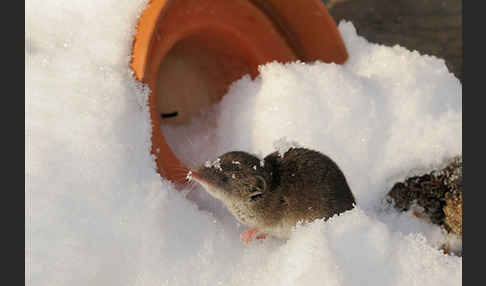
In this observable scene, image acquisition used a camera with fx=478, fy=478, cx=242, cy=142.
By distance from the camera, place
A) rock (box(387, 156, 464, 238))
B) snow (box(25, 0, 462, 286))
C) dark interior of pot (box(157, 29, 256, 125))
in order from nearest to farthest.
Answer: snow (box(25, 0, 462, 286)), rock (box(387, 156, 464, 238)), dark interior of pot (box(157, 29, 256, 125))

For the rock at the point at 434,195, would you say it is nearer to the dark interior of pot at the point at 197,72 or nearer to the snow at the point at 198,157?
the snow at the point at 198,157

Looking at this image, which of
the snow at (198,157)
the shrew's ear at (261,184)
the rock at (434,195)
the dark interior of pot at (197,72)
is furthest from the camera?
the dark interior of pot at (197,72)

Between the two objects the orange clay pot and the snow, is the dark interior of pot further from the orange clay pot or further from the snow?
the snow

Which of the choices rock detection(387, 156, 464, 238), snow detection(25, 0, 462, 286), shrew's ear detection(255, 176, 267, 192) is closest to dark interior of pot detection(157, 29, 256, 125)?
snow detection(25, 0, 462, 286)

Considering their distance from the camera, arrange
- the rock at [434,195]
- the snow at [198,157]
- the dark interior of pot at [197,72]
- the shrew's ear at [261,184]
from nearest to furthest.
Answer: the snow at [198,157] < the shrew's ear at [261,184] < the rock at [434,195] < the dark interior of pot at [197,72]

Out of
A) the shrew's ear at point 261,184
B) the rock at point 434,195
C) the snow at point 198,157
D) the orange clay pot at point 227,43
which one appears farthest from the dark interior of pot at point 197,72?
the rock at point 434,195

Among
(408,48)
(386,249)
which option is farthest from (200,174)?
(408,48)

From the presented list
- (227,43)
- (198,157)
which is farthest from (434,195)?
(227,43)
